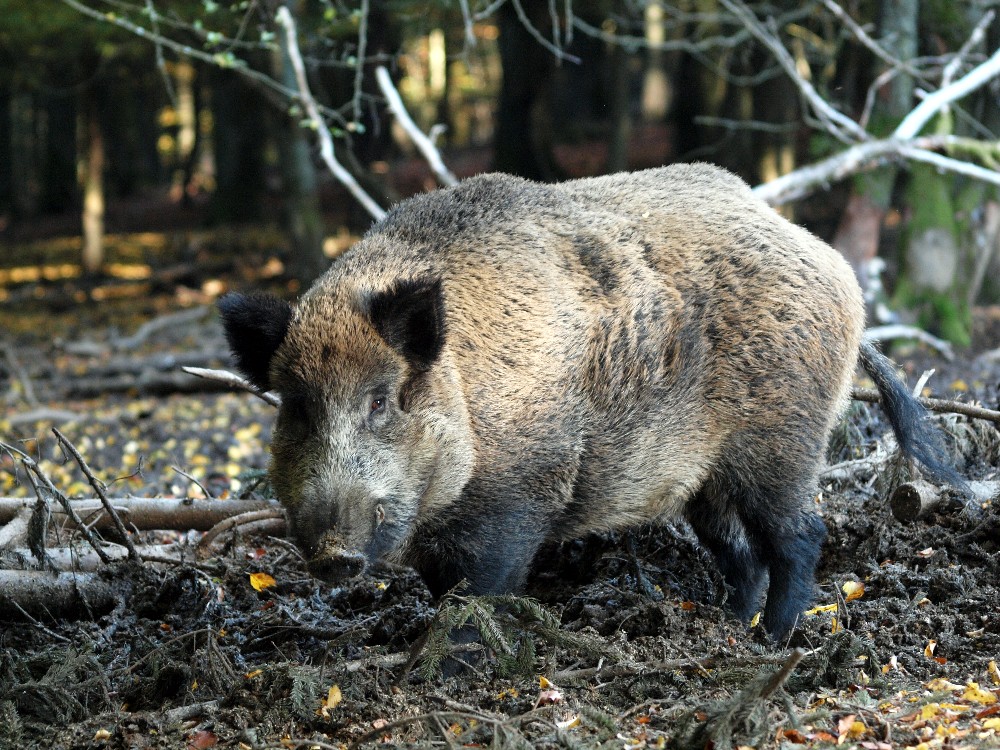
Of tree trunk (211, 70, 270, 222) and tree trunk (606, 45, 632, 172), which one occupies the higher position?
tree trunk (606, 45, 632, 172)

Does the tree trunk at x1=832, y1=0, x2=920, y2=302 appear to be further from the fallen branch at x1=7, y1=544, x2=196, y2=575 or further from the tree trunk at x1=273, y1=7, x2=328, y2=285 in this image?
the fallen branch at x1=7, y1=544, x2=196, y2=575

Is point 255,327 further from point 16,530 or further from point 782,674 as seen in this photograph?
point 782,674

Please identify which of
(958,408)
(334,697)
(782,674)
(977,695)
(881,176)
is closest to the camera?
(782,674)

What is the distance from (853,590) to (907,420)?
88cm

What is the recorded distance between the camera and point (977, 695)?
3941mm

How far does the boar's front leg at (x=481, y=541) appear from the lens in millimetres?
4633

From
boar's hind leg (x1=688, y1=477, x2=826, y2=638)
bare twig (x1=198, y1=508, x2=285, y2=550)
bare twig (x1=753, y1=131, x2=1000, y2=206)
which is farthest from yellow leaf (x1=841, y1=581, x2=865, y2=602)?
bare twig (x1=753, y1=131, x2=1000, y2=206)

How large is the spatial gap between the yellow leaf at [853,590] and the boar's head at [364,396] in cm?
203

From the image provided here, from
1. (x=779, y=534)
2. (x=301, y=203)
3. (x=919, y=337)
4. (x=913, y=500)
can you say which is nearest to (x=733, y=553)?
(x=779, y=534)

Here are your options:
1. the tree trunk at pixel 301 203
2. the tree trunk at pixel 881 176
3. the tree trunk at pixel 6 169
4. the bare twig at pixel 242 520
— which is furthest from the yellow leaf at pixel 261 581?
the tree trunk at pixel 6 169

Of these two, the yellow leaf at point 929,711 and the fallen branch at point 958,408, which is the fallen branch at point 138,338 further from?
the yellow leaf at point 929,711

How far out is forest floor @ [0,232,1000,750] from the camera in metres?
3.80

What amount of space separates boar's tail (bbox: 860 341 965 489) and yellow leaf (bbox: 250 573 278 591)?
3156 mm

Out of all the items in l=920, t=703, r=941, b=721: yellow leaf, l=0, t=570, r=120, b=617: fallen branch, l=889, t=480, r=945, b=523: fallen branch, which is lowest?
l=0, t=570, r=120, b=617: fallen branch
